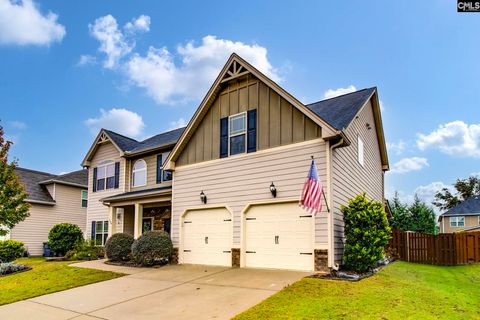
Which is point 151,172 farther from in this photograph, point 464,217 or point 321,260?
point 464,217

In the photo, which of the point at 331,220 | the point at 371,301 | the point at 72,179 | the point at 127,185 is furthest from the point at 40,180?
the point at 371,301

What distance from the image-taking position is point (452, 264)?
647 inches

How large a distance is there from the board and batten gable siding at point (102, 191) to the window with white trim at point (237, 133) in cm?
957

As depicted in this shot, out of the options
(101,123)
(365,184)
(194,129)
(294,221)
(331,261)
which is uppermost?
(101,123)

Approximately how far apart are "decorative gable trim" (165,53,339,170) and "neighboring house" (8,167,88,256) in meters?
14.2

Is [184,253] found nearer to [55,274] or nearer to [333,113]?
[55,274]

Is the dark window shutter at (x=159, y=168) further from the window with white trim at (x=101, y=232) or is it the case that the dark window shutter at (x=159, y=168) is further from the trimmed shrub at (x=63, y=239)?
the trimmed shrub at (x=63, y=239)

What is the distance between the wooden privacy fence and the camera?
54.3 feet

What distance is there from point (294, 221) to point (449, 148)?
20.7m

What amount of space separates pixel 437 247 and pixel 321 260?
906cm

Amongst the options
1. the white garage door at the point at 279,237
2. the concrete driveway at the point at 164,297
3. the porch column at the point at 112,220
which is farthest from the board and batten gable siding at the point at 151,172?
the white garage door at the point at 279,237

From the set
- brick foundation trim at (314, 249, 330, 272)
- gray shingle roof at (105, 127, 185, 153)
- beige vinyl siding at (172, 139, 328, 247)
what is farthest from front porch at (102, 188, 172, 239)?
brick foundation trim at (314, 249, 330, 272)

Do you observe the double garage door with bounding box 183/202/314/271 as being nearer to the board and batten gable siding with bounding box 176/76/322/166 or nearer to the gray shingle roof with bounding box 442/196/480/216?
the board and batten gable siding with bounding box 176/76/322/166

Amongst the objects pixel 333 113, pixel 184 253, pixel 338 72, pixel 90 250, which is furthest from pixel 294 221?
pixel 90 250
